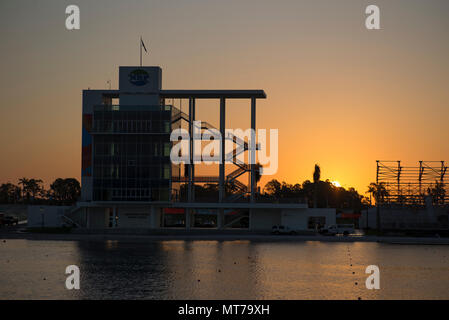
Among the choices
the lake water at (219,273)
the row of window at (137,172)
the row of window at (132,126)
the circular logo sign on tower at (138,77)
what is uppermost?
the circular logo sign on tower at (138,77)

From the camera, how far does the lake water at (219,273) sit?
39.7 meters

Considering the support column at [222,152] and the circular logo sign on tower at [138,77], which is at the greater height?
the circular logo sign on tower at [138,77]

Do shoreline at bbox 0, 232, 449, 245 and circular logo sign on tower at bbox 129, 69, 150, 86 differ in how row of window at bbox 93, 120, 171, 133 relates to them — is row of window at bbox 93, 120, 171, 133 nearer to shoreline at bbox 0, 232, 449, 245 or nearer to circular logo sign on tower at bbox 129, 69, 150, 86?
circular logo sign on tower at bbox 129, 69, 150, 86

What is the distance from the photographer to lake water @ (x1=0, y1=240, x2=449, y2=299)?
39656mm

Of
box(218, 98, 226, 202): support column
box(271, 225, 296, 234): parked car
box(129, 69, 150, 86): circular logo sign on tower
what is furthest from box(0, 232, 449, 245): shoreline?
box(129, 69, 150, 86): circular logo sign on tower

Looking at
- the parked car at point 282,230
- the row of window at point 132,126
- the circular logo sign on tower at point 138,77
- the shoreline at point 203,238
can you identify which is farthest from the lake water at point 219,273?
the circular logo sign on tower at point 138,77

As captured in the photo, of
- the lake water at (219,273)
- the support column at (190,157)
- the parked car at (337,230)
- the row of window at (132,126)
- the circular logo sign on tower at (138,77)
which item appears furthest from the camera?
the circular logo sign on tower at (138,77)

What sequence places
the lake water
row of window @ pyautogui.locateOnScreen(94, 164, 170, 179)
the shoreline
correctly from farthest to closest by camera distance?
row of window @ pyautogui.locateOnScreen(94, 164, 170, 179) → the shoreline → the lake water

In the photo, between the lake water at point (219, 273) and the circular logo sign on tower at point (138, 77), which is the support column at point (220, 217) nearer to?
the circular logo sign on tower at point (138, 77)

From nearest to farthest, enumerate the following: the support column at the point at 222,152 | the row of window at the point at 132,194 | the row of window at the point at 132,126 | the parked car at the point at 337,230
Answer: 1. the parked car at the point at 337,230
2. the row of window at the point at 132,126
3. the row of window at the point at 132,194
4. the support column at the point at 222,152

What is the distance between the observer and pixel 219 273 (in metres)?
49.2
